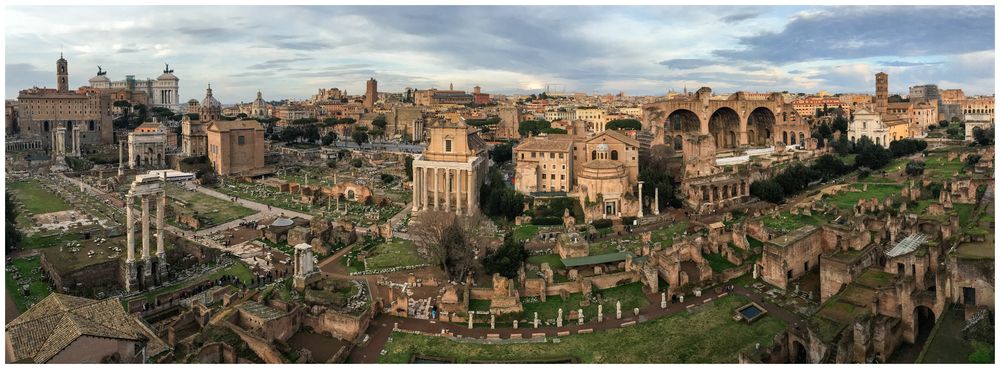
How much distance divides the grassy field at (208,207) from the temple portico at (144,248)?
12603mm

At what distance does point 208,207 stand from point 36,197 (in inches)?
604

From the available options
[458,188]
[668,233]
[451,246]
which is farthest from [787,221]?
[451,246]

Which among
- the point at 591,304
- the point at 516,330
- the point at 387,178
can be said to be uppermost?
the point at 387,178

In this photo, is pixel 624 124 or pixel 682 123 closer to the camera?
pixel 682 123

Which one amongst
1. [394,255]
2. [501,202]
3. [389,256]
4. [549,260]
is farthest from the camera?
[501,202]

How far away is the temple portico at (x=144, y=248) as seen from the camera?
93.7ft

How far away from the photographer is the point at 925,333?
19719 mm

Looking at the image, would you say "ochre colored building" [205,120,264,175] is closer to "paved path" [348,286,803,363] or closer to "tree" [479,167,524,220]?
"tree" [479,167,524,220]

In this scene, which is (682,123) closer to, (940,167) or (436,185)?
(940,167)

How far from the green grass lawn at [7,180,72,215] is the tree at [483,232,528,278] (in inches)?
1379

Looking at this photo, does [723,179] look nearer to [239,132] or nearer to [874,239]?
[874,239]

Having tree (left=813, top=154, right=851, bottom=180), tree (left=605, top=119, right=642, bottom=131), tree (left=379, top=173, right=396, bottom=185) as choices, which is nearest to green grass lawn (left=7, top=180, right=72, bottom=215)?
tree (left=379, top=173, right=396, bottom=185)

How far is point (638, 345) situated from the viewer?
21578 millimetres

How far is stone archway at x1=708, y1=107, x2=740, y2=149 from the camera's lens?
67.1 metres
